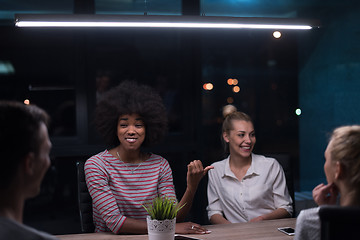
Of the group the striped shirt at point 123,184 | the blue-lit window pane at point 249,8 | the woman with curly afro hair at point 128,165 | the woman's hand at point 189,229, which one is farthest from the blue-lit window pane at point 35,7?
the woman's hand at point 189,229

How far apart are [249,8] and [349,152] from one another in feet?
9.86

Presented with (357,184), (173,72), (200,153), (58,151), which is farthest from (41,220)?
(357,184)

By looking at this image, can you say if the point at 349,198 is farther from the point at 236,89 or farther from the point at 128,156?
the point at 236,89

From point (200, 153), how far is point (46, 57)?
171cm

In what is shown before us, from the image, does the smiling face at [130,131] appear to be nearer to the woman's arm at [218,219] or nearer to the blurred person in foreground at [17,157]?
the woman's arm at [218,219]

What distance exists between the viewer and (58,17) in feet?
7.18

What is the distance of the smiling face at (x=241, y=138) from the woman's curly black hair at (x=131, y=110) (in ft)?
1.55

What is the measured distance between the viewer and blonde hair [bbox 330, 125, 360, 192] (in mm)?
1363

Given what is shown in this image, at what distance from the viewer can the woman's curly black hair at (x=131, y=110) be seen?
254 centimetres

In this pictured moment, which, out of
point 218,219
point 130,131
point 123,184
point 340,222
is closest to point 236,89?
point 218,219

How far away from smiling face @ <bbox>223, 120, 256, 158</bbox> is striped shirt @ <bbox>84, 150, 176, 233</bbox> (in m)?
0.53

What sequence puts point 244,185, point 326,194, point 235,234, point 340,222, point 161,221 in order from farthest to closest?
point 244,185, point 235,234, point 161,221, point 326,194, point 340,222

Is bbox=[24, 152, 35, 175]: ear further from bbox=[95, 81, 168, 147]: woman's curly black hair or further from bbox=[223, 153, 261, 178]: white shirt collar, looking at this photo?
bbox=[223, 153, 261, 178]: white shirt collar

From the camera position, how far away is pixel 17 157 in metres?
1.07
